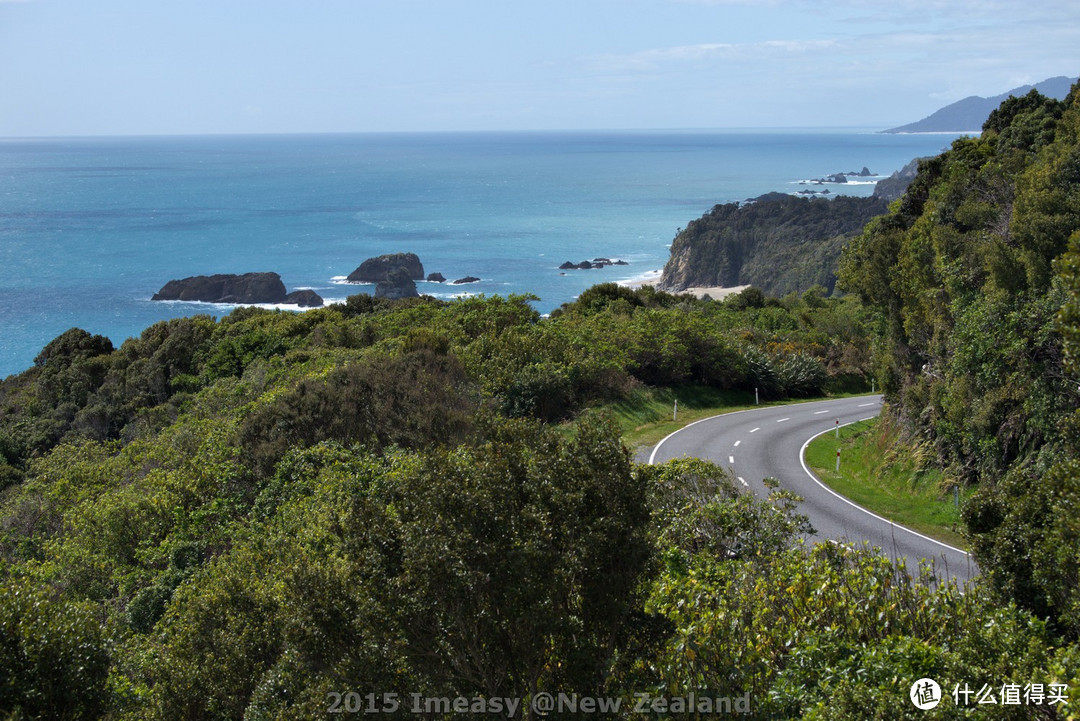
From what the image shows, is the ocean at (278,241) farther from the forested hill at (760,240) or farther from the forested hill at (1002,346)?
the forested hill at (1002,346)

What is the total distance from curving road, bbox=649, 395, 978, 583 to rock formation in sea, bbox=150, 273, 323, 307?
65.1m

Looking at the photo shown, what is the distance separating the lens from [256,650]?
9.66 metres

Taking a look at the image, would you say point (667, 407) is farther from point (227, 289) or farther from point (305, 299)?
point (227, 289)

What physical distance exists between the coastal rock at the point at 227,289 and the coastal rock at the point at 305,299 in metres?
1.07

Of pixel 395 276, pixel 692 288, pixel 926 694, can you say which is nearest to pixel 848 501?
pixel 926 694

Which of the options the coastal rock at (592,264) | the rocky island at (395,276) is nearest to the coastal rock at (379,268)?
the rocky island at (395,276)

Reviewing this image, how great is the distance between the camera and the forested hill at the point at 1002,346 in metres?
8.36

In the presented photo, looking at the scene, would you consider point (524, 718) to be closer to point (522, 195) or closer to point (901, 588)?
point (901, 588)

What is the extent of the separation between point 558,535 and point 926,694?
10.1 feet

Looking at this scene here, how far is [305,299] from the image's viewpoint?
278ft

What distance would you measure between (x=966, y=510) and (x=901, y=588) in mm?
1341

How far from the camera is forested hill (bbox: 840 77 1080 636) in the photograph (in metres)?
8.36

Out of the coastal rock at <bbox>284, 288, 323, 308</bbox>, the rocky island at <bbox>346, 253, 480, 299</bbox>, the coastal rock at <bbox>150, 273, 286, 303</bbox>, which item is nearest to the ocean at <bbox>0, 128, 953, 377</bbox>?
the rocky island at <bbox>346, 253, 480, 299</bbox>

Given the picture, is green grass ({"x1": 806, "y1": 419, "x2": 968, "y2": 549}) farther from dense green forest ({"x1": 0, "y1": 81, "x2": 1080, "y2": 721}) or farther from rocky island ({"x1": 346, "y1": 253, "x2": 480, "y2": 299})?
rocky island ({"x1": 346, "y1": 253, "x2": 480, "y2": 299})
